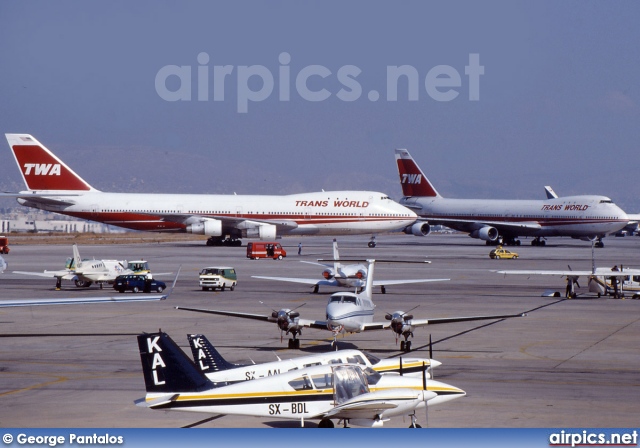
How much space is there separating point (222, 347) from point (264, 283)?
3507cm

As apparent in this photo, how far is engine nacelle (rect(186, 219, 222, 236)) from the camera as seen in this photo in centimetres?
12269

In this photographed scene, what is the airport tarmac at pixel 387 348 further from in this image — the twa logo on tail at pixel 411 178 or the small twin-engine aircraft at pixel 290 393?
the twa logo on tail at pixel 411 178

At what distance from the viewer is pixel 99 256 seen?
103250 mm

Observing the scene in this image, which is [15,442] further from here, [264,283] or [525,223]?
[525,223]

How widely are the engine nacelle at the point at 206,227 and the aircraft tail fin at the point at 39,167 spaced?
57.3 feet

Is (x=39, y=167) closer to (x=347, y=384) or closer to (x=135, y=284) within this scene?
(x=135, y=284)

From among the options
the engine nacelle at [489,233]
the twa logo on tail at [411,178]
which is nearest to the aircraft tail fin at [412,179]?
the twa logo on tail at [411,178]

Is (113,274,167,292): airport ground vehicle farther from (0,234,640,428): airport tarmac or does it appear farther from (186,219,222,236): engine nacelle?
(186,219,222,236): engine nacelle

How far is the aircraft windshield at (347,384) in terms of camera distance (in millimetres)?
21688

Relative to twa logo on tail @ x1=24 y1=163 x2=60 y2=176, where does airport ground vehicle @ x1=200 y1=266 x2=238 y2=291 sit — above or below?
below

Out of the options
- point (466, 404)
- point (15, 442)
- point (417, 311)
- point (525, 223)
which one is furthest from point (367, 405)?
point (525, 223)

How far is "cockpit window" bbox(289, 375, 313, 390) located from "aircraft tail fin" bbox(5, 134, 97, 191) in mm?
112364

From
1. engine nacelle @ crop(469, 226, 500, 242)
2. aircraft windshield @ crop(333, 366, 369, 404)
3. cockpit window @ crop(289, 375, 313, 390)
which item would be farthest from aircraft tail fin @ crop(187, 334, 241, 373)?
engine nacelle @ crop(469, 226, 500, 242)

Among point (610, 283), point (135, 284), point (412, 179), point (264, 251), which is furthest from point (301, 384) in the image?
point (412, 179)
